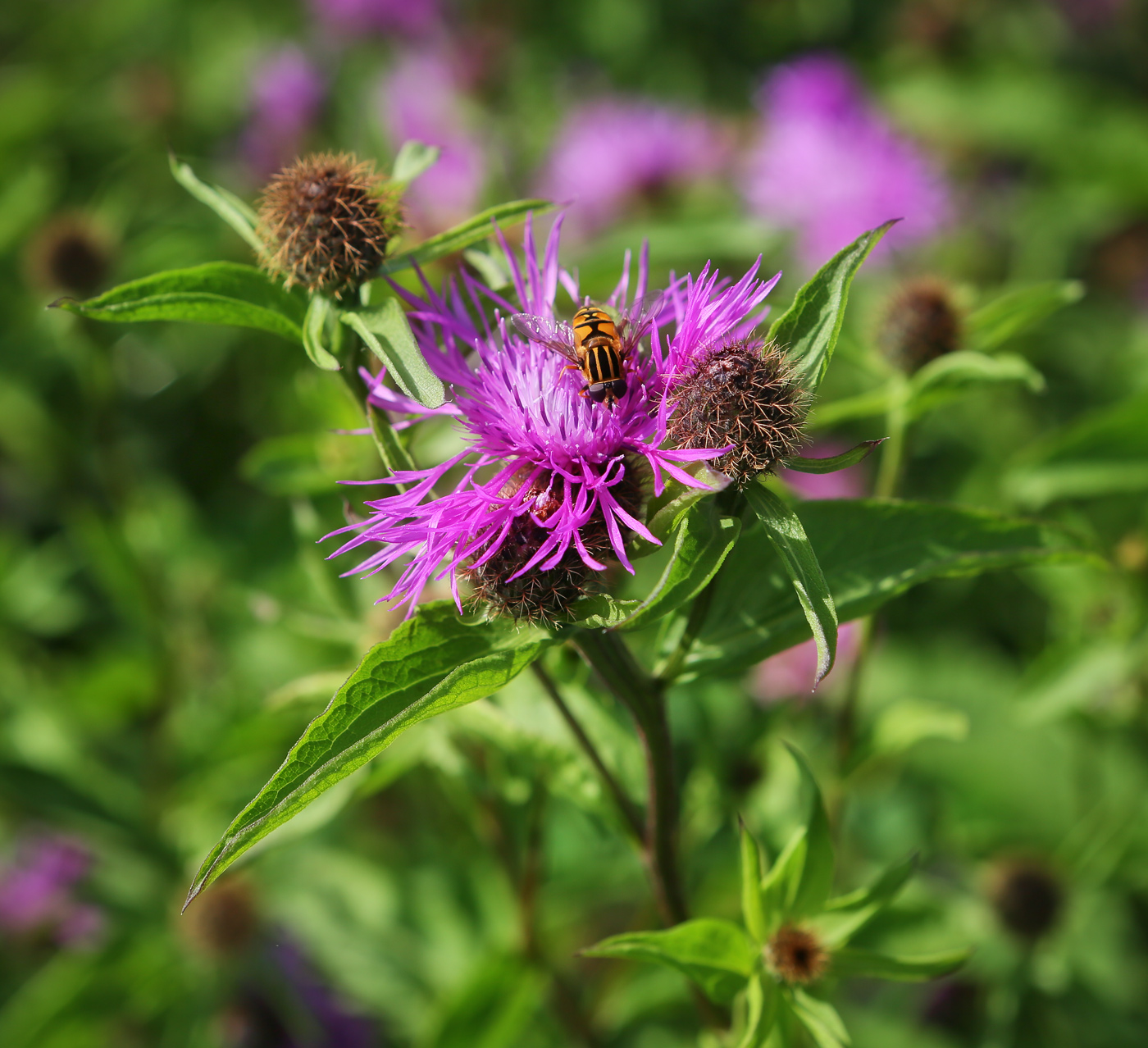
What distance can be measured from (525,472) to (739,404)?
0.30 m

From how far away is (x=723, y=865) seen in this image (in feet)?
8.07

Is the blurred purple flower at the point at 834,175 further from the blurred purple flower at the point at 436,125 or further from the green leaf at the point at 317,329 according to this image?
the green leaf at the point at 317,329

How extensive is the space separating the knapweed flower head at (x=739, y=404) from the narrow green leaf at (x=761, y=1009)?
69cm

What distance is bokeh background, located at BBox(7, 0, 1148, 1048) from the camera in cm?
213

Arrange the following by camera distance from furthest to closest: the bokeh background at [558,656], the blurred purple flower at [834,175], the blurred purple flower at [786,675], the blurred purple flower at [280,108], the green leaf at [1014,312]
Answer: the blurred purple flower at [280,108], the blurred purple flower at [834,175], the blurred purple flower at [786,675], the bokeh background at [558,656], the green leaf at [1014,312]

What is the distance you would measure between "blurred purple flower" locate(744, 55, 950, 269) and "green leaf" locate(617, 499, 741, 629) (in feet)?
7.75

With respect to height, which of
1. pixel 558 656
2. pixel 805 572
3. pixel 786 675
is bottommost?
pixel 786 675

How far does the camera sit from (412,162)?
1515 mm

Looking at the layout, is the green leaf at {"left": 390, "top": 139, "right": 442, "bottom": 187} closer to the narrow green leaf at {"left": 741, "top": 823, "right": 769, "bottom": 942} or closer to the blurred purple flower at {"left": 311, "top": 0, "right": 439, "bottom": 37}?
the narrow green leaf at {"left": 741, "top": 823, "right": 769, "bottom": 942}

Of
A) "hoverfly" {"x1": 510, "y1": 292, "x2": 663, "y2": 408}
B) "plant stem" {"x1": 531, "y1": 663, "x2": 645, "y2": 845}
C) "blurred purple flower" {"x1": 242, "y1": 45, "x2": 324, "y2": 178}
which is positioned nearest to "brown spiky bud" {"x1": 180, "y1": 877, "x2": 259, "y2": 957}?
"plant stem" {"x1": 531, "y1": 663, "x2": 645, "y2": 845}

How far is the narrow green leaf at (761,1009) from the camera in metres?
1.30

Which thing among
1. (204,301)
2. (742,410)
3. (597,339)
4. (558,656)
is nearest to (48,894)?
(558,656)

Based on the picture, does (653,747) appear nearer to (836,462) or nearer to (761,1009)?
(761,1009)

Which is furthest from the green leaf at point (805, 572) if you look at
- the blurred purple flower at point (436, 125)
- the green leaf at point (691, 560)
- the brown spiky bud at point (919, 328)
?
the blurred purple flower at point (436, 125)
